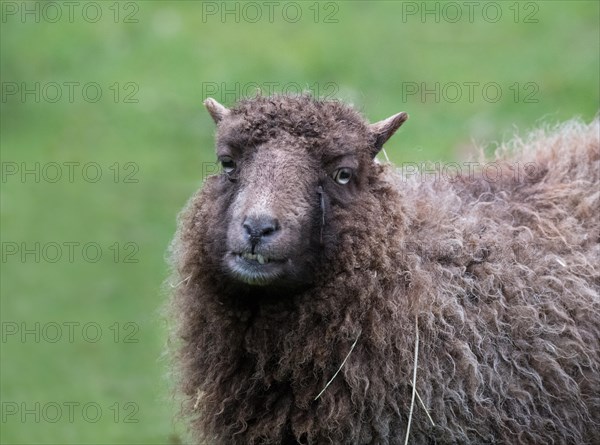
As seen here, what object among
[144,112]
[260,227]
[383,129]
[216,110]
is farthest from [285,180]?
[144,112]

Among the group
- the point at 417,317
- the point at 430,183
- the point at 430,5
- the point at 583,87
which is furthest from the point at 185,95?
the point at 417,317

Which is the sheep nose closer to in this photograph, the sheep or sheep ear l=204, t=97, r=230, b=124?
the sheep

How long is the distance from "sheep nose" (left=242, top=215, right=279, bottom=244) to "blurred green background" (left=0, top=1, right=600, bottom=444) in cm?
517

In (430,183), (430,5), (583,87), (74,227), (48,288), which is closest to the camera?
(430,183)

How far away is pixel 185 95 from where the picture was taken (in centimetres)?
1758

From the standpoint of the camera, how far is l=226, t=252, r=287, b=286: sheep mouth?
21.6ft

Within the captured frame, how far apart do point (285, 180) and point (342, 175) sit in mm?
514

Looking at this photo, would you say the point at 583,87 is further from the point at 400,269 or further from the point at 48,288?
the point at 400,269

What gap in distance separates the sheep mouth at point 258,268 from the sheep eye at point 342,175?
0.80m

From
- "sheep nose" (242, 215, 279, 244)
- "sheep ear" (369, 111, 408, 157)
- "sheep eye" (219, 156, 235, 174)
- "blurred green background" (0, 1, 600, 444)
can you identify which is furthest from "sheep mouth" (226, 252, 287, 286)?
"blurred green background" (0, 1, 600, 444)

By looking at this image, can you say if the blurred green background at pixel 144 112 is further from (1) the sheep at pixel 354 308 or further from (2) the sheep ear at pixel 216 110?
(2) the sheep ear at pixel 216 110

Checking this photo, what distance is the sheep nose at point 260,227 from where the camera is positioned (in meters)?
6.49

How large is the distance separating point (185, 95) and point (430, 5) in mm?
5078

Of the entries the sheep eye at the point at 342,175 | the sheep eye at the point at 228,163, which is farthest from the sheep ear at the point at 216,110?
the sheep eye at the point at 342,175
